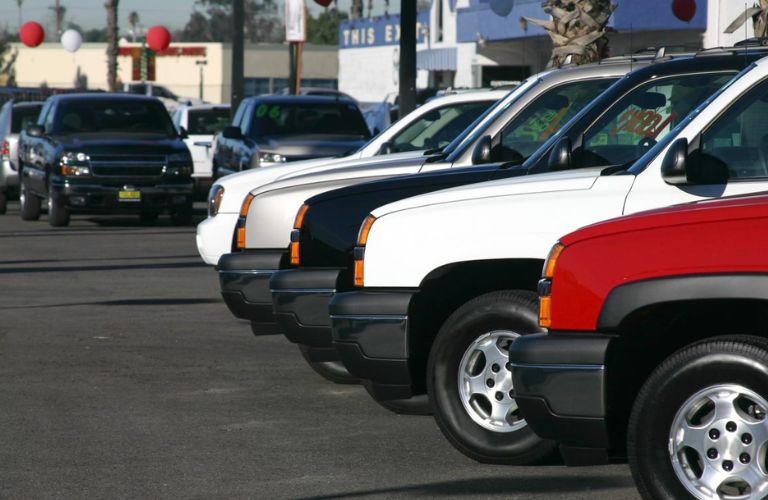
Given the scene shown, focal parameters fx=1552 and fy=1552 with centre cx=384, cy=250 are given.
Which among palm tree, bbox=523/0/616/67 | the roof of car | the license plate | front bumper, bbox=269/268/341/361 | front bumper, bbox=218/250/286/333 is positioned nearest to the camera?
front bumper, bbox=269/268/341/361

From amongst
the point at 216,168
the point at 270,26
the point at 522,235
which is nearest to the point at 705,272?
the point at 522,235

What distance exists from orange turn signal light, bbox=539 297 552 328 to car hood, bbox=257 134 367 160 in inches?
540

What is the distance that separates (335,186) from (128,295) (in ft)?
16.0

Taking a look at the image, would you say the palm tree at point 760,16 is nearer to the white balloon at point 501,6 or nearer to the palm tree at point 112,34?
the white balloon at point 501,6

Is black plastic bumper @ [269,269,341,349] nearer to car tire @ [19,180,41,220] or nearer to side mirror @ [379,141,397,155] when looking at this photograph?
side mirror @ [379,141,397,155]

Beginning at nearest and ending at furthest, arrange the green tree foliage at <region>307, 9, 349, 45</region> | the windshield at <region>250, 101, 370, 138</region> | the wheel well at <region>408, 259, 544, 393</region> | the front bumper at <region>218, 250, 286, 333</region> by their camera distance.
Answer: the wheel well at <region>408, 259, 544, 393</region> → the front bumper at <region>218, 250, 286, 333</region> → the windshield at <region>250, 101, 370, 138</region> → the green tree foliage at <region>307, 9, 349, 45</region>

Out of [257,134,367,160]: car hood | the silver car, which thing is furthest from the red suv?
the silver car

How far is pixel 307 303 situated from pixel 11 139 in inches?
744

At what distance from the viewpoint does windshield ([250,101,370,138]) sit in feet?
68.9

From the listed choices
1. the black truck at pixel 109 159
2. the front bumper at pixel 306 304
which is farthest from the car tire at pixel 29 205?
the front bumper at pixel 306 304

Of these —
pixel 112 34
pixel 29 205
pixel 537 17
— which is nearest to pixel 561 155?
pixel 29 205

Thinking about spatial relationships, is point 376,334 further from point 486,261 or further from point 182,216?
point 182,216

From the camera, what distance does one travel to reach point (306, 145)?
20188 mm

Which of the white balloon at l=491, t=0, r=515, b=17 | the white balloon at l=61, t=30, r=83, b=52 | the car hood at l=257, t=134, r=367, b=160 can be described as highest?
the white balloon at l=491, t=0, r=515, b=17
